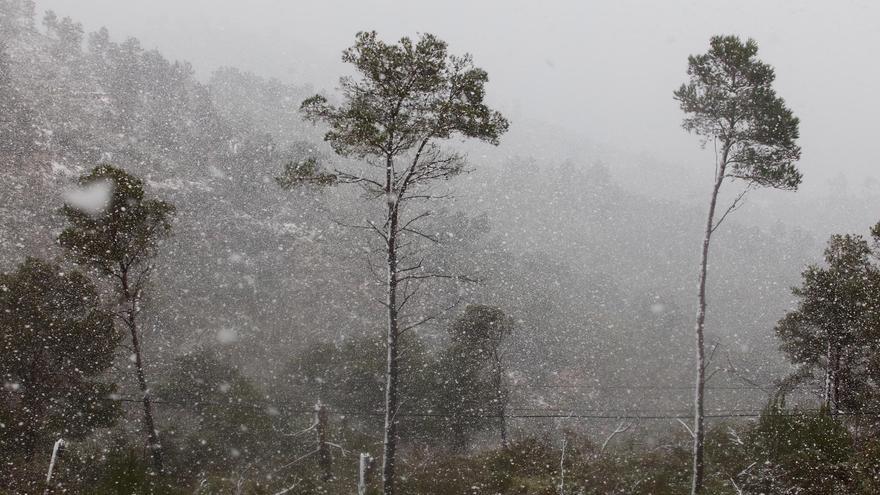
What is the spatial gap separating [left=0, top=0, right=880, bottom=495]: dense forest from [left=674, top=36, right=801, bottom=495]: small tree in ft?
0.25

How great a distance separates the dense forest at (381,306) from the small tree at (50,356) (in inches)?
2.9

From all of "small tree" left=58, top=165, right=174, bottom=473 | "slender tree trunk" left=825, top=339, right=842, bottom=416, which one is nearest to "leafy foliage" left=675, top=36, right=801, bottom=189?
"slender tree trunk" left=825, top=339, right=842, bottom=416

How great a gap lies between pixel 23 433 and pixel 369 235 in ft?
116

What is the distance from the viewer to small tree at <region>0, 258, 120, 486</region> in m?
15.6

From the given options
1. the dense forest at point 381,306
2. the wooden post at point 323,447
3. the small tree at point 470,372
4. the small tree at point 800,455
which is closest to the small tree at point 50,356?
the dense forest at point 381,306

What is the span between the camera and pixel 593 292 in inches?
2285

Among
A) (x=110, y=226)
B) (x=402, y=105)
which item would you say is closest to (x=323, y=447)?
(x=110, y=226)

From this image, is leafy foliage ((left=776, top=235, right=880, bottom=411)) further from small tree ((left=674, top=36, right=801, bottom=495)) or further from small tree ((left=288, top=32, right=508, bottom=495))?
small tree ((left=288, top=32, right=508, bottom=495))

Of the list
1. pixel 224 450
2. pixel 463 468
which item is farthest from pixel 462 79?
pixel 224 450

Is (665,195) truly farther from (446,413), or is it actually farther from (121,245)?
(121,245)

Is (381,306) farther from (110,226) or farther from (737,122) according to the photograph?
(737,122)

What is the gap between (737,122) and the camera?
498 inches

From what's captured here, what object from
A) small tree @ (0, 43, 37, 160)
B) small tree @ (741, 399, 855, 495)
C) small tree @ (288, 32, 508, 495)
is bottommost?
small tree @ (741, 399, 855, 495)

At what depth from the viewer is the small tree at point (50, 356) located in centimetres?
1563
